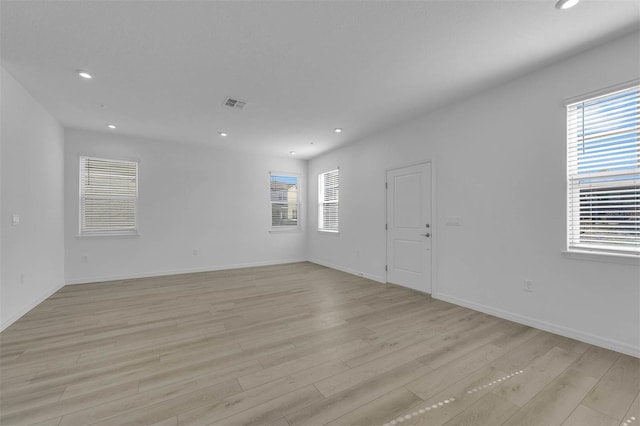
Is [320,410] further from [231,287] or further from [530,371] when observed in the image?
[231,287]

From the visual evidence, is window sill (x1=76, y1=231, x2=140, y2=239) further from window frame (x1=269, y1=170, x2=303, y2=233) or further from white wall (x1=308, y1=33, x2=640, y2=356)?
white wall (x1=308, y1=33, x2=640, y2=356)

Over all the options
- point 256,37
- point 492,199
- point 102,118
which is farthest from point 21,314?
point 492,199

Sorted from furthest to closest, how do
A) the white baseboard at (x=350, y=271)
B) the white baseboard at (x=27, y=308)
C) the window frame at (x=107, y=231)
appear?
the white baseboard at (x=350, y=271) → the window frame at (x=107, y=231) → the white baseboard at (x=27, y=308)

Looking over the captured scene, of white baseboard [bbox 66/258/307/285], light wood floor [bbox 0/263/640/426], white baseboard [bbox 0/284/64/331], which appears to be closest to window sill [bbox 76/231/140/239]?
white baseboard [bbox 66/258/307/285]

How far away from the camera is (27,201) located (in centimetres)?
347

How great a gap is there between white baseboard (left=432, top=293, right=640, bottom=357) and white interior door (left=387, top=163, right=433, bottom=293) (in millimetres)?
762

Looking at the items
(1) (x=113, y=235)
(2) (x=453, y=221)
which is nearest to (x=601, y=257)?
(2) (x=453, y=221)

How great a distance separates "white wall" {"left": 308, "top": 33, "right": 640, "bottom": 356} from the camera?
248 cm

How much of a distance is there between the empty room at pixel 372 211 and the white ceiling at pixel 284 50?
0.08 ft

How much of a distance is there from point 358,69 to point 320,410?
3047 millimetres

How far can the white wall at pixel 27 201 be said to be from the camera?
9.87 ft

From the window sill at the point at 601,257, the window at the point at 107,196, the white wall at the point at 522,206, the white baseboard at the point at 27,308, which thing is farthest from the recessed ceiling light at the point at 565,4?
the window at the point at 107,196

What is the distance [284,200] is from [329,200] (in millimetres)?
1259

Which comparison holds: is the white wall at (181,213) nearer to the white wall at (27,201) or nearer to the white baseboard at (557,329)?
the white wall at (27,201)
